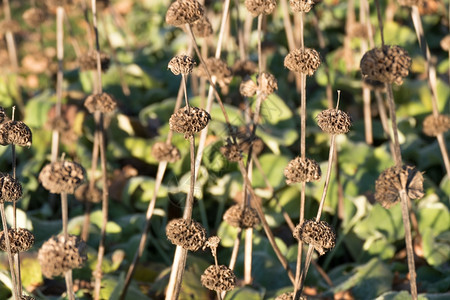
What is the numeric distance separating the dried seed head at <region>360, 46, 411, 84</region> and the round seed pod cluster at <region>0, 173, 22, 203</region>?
2.81 ft

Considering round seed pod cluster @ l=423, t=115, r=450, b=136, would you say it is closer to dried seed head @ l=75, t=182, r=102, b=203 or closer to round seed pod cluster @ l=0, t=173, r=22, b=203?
dried seed head @ l=75, t=182, r=102, b=203

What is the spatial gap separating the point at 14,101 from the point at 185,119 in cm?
299

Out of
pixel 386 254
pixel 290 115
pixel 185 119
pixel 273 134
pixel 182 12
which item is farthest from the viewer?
pixel 290 115

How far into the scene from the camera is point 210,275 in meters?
1.48

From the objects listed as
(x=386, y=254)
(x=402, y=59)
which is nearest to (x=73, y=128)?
(x=386, y=254)

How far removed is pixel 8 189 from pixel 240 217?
0.81 m

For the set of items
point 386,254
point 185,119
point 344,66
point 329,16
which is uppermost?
point 329,16

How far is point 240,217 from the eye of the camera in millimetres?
1976

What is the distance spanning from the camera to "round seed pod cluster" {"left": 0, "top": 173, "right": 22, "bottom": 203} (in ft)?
4.47

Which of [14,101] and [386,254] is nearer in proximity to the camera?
[386,254]

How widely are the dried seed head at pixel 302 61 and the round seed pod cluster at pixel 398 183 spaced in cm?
35

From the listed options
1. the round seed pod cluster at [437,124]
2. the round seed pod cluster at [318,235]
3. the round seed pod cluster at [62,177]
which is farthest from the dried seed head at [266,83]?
the round seed pod cluster at [437,124]

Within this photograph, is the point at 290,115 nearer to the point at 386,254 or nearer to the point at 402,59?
the point at 386,254

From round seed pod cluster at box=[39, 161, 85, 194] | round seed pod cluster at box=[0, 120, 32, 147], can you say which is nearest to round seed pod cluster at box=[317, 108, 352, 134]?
round seed pod cluster at box=[39, 161, 85, 194]
